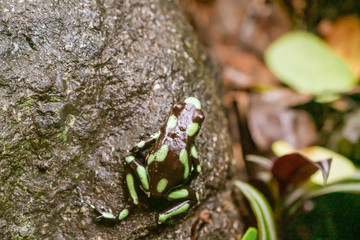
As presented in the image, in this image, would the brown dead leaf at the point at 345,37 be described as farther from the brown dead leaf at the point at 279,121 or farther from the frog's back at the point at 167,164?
the frog's back at the point at 167,164

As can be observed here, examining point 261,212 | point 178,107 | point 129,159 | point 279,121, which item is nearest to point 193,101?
point 178,107

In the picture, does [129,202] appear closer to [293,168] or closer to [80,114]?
[80,114]

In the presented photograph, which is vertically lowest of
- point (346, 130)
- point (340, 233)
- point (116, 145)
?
point (340, 233)

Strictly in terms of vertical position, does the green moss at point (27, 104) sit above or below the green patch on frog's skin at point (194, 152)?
above

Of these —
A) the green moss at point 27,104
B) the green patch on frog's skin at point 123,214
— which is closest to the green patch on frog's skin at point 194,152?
the green patch on frog's skin at point 123,214

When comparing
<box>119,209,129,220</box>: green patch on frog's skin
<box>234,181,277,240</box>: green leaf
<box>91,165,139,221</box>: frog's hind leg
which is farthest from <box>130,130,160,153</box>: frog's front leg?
<box>234,181,277,240</box>: green leaf

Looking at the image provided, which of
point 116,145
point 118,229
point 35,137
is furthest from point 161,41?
point 118,229

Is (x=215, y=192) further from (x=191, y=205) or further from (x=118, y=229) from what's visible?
(x=118, y=229)
